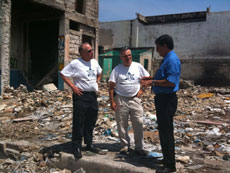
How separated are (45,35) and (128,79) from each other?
39.0ft

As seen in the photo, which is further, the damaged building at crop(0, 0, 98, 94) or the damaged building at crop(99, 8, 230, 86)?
the damaged building at crop(99, 8, 230, 86)

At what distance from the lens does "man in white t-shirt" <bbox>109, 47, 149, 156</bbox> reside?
3.58 m

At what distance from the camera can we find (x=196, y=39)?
22.8m

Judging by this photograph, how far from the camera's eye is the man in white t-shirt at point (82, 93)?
3.54 m

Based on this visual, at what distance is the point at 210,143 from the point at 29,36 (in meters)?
11.8

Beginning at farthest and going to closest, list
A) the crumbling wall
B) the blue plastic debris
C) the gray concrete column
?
the crumbling wall → the gray concrete column → the blue plastic debris

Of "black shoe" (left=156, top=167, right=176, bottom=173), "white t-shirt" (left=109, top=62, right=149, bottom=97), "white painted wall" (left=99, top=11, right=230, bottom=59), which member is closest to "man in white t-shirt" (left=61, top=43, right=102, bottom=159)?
"white t-shirt" (left=109, top=62, right=149, bottom=97)

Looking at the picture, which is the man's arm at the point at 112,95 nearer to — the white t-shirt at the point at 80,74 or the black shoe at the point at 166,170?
the white t-shirt at the point at 80,74

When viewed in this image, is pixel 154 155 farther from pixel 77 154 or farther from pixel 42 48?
pixel 42 48

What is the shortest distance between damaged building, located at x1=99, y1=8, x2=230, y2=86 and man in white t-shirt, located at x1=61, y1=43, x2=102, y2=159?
18.5m

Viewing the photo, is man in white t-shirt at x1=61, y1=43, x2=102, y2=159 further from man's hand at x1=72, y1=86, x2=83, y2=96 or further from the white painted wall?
the white painted wall

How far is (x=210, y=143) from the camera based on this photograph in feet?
15.0

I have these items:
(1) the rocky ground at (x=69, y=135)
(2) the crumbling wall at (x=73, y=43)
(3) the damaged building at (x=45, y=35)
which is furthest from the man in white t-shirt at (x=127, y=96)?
(2) the crumbling wall at (x=73, y=43)

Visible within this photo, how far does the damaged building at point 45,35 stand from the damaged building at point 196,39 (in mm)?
10373
